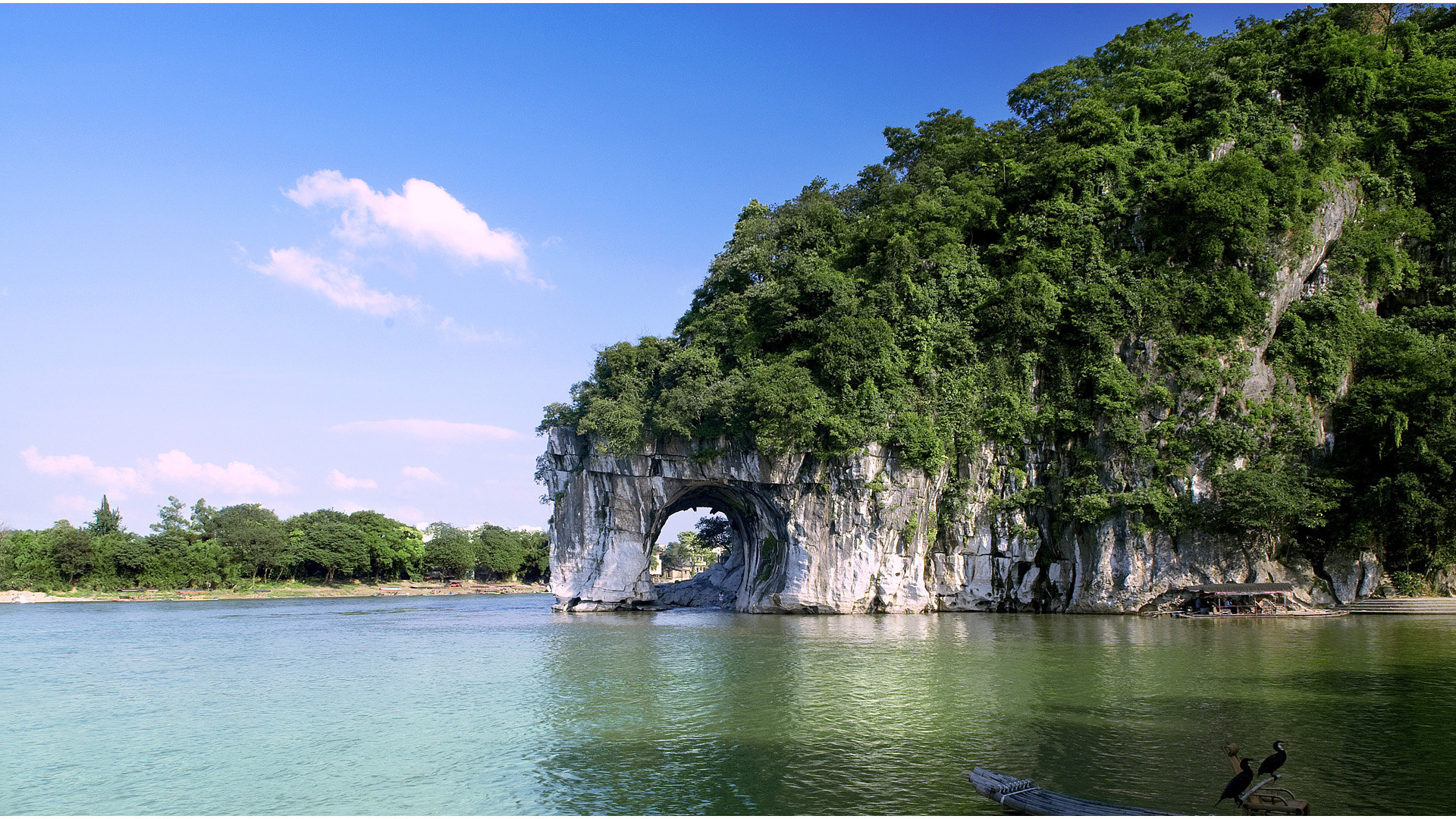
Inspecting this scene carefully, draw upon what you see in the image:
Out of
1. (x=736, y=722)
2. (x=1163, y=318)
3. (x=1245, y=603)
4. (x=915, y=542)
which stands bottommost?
(x=736, y=722)

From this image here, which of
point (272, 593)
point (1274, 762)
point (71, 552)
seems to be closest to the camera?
point (1274, 762)

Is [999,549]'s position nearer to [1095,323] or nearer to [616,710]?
[1095,323]

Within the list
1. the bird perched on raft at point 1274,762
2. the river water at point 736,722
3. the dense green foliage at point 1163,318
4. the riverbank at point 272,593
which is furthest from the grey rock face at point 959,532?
the riverbank at point 272,593

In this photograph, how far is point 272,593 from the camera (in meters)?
62.2

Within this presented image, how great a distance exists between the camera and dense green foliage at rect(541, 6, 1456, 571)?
1158 inches

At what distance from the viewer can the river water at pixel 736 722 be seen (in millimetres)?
9406

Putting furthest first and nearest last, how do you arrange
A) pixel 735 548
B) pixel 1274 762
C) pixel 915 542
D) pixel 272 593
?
1. pixel 272 593
2. pixel 735 548
3. pixel 915 542
4. pixel 1274 762

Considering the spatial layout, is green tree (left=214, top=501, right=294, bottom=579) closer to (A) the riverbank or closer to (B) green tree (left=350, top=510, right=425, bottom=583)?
(A) the riverbank

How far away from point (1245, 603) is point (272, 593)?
199ft

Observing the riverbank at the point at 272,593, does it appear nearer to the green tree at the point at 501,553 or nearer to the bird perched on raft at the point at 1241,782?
the green tree at the point at 501,553

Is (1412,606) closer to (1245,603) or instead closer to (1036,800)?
(1245,603)

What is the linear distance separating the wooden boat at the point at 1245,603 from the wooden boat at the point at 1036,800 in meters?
22.8

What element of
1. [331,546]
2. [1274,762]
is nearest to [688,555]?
[331,546]

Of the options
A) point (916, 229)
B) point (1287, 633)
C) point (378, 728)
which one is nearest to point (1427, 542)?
point (1287, 633)
